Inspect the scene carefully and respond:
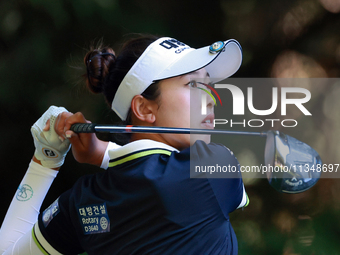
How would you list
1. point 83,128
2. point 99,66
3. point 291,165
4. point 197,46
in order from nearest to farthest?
1. point 291,165
2. point 83,128
3. point 99,66
4. point 197,46

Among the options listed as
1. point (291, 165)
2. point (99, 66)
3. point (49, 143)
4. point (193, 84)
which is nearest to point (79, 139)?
point (49, 143)

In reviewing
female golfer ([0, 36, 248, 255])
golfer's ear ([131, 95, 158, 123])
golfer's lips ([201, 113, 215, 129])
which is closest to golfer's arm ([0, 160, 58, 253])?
female golfer ([0, 36, 248, 255])

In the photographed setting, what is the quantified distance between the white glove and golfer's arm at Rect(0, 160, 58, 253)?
3cm

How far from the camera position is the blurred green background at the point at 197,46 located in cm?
108

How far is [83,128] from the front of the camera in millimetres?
695

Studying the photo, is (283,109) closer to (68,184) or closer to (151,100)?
(151,100)

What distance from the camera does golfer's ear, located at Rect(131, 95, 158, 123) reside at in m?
0.71

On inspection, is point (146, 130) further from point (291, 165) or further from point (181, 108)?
point (291, 165)

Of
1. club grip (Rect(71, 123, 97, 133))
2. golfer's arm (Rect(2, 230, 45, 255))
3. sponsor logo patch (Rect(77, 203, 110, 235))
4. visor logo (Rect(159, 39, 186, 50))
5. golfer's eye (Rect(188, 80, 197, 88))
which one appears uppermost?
visor logo (Rect(159, 39, 186, 50))

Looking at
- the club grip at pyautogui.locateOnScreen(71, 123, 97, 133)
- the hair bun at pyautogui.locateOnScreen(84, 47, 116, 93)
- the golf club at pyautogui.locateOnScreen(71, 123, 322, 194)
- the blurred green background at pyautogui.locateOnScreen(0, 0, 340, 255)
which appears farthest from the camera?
the blurred green background at pyautogui.locateOnScreen(0, 0, 340, 255)

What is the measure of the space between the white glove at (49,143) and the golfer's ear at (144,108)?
18cm

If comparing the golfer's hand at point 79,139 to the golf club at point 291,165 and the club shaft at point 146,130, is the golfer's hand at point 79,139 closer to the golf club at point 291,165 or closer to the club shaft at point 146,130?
the club shaft at point 146,130

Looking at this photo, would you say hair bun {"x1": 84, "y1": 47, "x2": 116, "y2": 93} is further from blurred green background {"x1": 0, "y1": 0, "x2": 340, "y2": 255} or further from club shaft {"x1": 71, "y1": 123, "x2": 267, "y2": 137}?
blurred green background {"x1": 0, "y1": 0, "x2": 340, "y2": 255}

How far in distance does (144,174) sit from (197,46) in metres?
0.64
